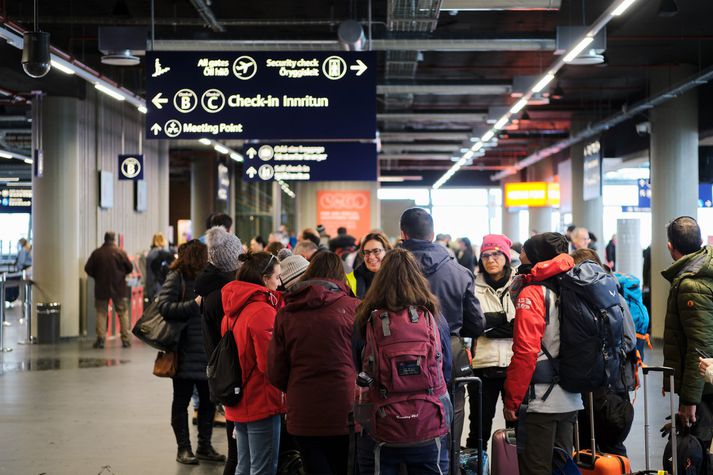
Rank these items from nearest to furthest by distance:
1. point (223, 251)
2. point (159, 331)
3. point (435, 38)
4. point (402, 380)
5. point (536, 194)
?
point (402, 380), point (223, 251), point (159, 331), point (435, 38), point (536, 194)

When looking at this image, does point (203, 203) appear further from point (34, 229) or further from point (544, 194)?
point (34, 229)

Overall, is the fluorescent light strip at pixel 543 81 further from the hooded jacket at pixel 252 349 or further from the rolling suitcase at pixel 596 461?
the hooded jacket at pixel 252 349

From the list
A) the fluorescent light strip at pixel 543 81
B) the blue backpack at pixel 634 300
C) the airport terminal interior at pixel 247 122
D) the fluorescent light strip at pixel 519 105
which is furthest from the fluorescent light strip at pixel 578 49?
the blue backpack at pixel 634 300

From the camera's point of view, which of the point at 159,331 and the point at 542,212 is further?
the point at 542,212

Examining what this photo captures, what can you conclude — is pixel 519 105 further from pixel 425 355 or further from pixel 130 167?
pixel 425 355

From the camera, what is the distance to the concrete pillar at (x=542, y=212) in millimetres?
32188

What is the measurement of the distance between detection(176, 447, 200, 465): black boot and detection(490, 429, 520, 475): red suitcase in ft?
8.86

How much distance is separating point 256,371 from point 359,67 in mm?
4550

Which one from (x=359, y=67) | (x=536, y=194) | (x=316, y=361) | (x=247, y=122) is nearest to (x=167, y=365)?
(x=316, y=361)

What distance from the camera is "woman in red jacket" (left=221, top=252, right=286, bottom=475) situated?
15.9 ft

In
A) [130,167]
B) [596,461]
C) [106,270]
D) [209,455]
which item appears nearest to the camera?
[596,461]

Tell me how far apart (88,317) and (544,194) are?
Result: 1782 centimetres

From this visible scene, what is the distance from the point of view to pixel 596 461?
17.4 feet

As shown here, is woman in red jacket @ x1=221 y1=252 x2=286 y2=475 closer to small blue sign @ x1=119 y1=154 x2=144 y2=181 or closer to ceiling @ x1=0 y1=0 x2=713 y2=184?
ceiling @ x1=0 y1=0 x2=713 y2=184
